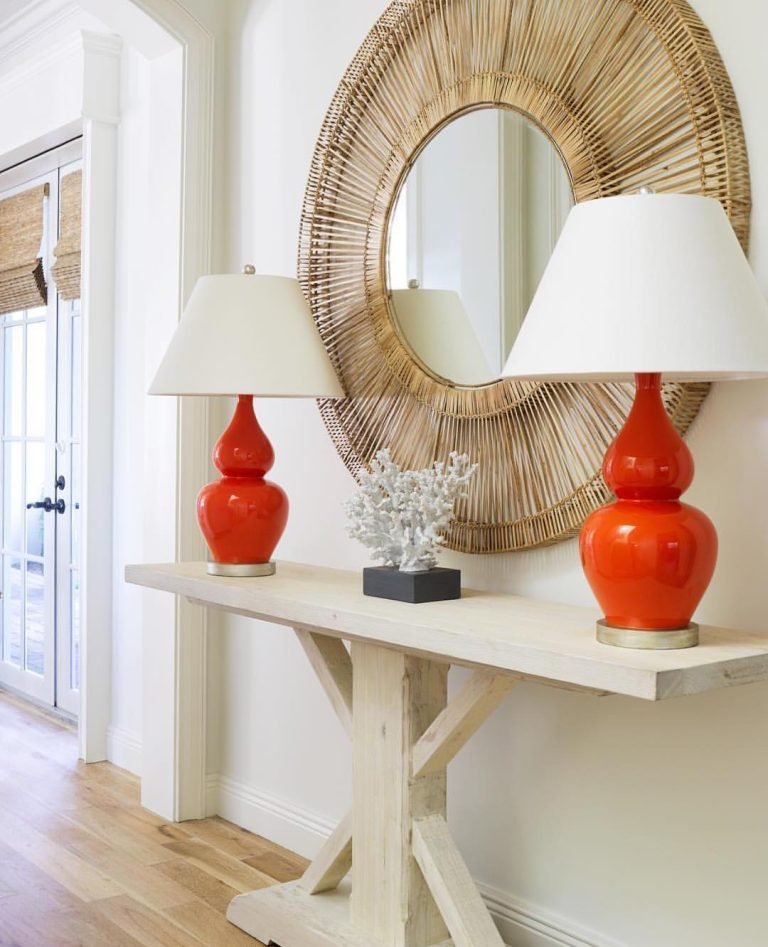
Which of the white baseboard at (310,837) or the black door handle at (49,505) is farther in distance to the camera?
the black door handle at (49,505)

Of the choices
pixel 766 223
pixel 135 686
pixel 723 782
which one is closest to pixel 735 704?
pixel 723 782

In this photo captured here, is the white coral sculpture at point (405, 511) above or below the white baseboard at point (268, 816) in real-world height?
above

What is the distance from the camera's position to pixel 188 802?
3.22 m

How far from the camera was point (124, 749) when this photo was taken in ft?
12.3

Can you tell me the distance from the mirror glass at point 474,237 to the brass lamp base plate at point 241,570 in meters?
0.58

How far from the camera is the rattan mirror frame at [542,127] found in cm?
195

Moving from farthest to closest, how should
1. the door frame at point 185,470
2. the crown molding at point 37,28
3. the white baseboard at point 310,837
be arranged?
the crown molding at point 37,28
the door frame at point 185,470
the white baseboard at point 310,837

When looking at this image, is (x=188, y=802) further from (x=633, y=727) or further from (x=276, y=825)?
(x=633, y=727)

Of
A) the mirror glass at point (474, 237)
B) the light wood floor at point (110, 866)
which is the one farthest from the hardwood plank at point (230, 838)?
the mirror glass at point (474, 237)

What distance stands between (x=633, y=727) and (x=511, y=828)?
415 mm

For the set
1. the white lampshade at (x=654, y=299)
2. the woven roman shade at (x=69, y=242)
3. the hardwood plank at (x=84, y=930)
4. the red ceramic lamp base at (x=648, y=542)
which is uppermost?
the woven roman shade at (x=69, y=242)

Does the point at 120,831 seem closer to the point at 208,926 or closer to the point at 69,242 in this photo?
the point at 208,926

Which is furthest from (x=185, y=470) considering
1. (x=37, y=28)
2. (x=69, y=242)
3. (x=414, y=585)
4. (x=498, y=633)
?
(x=37, y=28)

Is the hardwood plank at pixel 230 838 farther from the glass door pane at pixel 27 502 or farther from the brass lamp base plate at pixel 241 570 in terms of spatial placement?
the glass door pane at pixel 27 502
